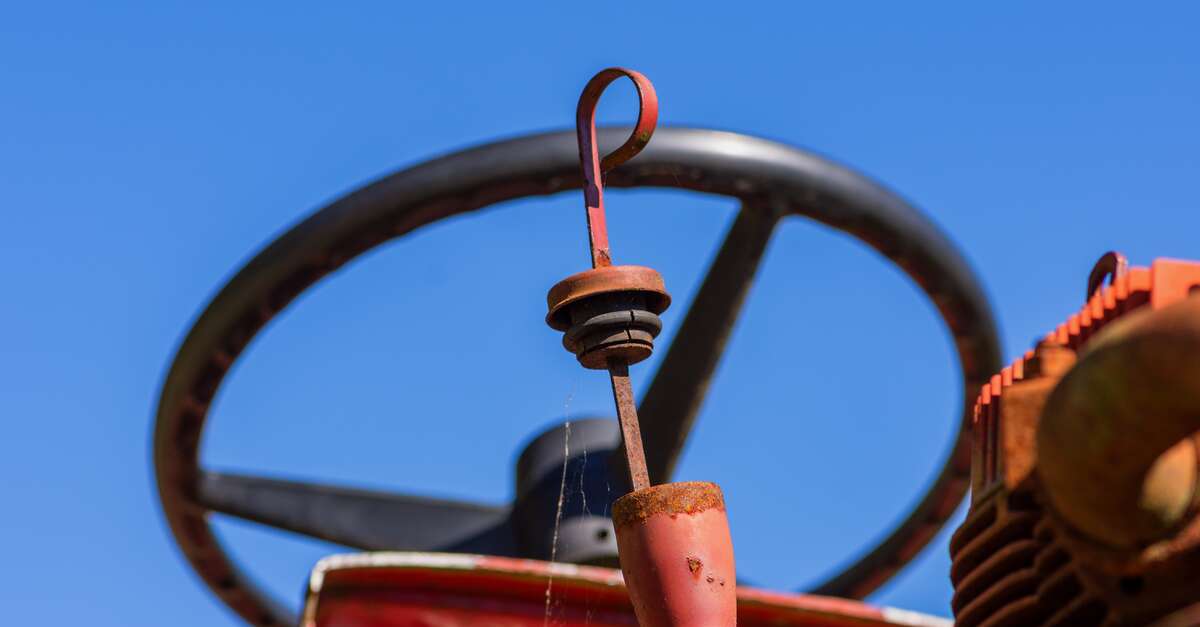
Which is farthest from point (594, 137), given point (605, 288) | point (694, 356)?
point (694, 356)

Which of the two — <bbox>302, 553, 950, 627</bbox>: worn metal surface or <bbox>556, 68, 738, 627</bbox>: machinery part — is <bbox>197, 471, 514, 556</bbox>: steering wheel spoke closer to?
<bbox>302, 553, 950, 627</bbox>: worn metal surface

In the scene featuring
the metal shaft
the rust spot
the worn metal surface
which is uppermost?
the worn metal surface

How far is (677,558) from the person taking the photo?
8.66 feet

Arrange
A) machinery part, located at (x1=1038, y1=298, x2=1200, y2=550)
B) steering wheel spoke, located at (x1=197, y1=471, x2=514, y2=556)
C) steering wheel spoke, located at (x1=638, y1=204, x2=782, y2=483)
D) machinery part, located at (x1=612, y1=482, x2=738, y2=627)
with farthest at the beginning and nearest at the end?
steering wheel spoke, located at (x1=197, y1=471, x2=514, y2=556) → steering wheel spoke, located at (x1=638, y1=204, x2=782, y2=483) → machinery part, located at (x1=612, y1=482, x2=738, y2=627) → machinery part, located at (x1=1038, y1=298, x2=1200, y2=550)

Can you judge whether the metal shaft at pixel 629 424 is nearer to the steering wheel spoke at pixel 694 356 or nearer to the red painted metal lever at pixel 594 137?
the red painted metal lever at pixel 594 137

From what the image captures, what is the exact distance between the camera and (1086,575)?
7.99ft

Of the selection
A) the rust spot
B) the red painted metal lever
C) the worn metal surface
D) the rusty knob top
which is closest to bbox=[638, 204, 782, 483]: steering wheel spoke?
the worn metal surface

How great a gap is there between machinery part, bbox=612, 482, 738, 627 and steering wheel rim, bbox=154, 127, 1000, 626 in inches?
259

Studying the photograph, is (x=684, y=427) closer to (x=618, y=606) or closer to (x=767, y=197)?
(x=767, y=197)

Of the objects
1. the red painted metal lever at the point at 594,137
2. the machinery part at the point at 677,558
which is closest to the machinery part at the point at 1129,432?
the machinery part at the point at 677,558

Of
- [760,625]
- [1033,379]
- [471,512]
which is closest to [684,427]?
[471,512]

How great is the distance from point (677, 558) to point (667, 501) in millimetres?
80

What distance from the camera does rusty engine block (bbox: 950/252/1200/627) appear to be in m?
1.98

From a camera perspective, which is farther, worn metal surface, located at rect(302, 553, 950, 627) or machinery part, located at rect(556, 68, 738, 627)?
worn metal surface, located at rect(302, 553, 950, 627)
